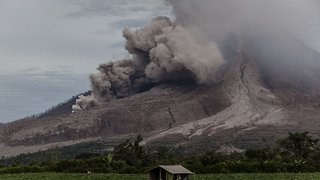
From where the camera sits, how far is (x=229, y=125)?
178875mm

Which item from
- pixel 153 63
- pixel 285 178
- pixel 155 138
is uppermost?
pixel 153 63

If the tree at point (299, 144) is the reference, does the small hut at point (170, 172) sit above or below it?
below

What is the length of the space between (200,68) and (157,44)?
2274cm

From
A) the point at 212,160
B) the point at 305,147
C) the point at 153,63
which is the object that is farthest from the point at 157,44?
the point at 212,160

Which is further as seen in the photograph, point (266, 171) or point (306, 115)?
point (306, 115)

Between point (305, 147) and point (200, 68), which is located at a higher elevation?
point (200, 68)

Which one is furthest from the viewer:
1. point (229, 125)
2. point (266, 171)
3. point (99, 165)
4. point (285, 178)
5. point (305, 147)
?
point (229, 125)

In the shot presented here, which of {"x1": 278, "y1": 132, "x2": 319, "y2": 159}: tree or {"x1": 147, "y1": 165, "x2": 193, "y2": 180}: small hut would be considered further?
{"x1": 278, "y1": 132, "x2": 319, "y2": 159}: tree

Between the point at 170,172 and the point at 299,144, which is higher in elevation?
the point at 299,144

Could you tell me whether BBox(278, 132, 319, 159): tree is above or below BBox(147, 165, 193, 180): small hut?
above

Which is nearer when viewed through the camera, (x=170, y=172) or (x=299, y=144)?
(x=170, y=172)

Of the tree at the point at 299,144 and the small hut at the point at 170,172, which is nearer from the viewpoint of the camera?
the small hut at the point at 170,172

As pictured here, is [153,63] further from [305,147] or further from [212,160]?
[212,160]

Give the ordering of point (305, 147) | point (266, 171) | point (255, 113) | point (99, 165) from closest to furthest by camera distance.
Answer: point (266, 171)
point (99, 165)
point (305, 147)
point (255, 113)
